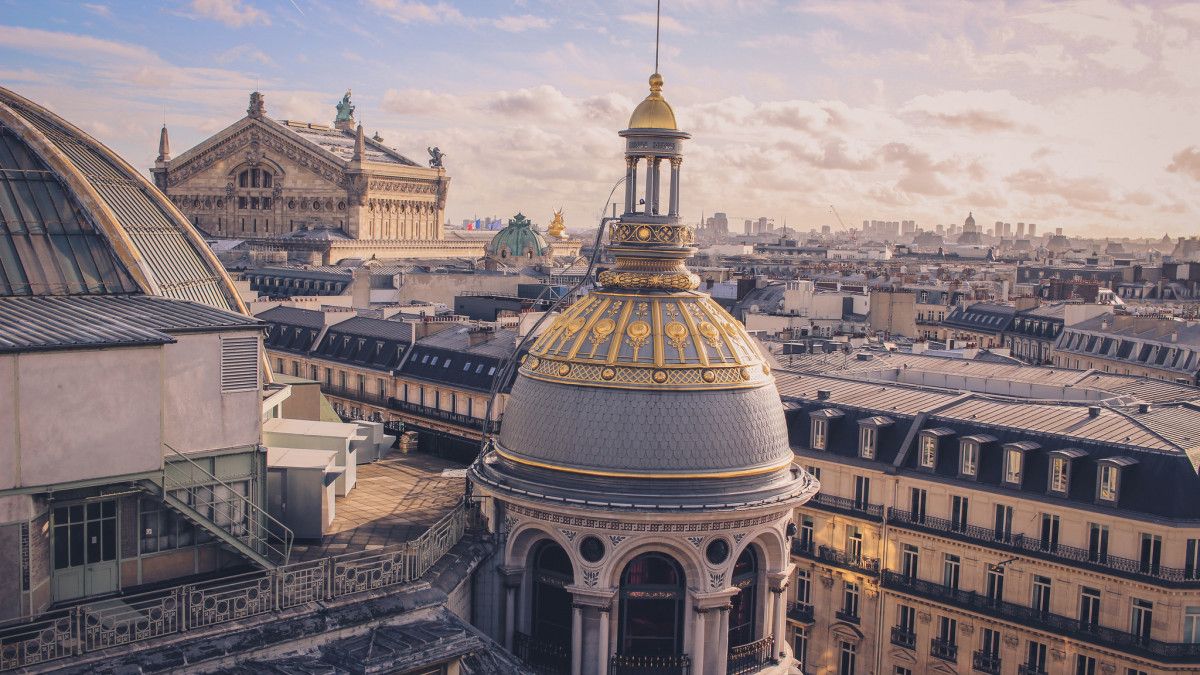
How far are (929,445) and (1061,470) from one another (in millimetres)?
4914

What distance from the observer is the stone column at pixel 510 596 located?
3291 centimetres

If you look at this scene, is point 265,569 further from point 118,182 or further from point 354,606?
point 118,182

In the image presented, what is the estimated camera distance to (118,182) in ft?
116

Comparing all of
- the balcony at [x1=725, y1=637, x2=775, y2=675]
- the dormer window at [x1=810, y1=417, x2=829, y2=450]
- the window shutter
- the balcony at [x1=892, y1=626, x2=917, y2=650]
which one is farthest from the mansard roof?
the balcony at [x1=892, y1=626, x2=917, y2=650]

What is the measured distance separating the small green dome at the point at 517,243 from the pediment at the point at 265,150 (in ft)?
63.3

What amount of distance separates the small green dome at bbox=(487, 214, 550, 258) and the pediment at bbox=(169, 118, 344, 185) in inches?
759

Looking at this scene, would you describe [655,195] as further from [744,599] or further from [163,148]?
[163,148]

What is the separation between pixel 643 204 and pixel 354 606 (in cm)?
1437

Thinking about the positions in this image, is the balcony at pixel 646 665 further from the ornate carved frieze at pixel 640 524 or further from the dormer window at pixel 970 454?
the dormer window at pixel 970 454

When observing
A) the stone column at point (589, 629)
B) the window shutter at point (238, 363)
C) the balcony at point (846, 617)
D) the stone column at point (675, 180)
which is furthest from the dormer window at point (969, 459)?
the window shutter at point (238, 363)

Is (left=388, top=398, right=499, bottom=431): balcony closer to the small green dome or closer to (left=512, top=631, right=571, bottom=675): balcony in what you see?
(left=512, top=631, right=571, bottom=675): balcony

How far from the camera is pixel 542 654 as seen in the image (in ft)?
108

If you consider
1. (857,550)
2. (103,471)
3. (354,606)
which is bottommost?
(857,550)

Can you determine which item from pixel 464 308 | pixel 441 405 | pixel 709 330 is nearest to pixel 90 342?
pixel 709 330
